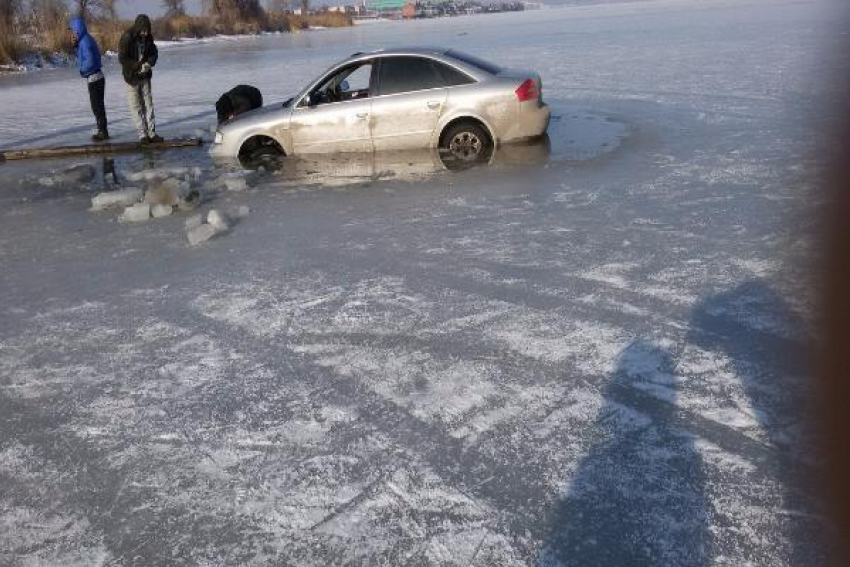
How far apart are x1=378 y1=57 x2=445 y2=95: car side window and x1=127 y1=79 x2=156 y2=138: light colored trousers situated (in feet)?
16.1

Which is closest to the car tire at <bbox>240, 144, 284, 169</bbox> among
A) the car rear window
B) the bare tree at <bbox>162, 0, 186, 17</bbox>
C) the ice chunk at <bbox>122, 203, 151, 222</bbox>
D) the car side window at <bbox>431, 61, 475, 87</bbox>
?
the car side window at <bbox>431, 61, 475, 87</bbox>

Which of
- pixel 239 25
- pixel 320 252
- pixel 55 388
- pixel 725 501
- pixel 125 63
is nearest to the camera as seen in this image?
pixel 725 501

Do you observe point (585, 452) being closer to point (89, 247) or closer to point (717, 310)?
point (717, 310)

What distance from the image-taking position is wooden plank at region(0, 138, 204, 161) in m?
11.6

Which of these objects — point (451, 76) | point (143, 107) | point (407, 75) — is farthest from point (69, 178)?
point (451, 76)

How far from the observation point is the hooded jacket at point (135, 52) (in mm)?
11664

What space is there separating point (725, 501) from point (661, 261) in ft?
9.00

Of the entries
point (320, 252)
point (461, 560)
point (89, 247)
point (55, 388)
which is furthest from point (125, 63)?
point (461, 560)

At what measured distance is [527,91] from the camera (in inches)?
369

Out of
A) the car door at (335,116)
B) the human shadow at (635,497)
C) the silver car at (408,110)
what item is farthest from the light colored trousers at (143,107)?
the human shadow at (635,497)

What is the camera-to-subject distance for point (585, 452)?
3.12 meters

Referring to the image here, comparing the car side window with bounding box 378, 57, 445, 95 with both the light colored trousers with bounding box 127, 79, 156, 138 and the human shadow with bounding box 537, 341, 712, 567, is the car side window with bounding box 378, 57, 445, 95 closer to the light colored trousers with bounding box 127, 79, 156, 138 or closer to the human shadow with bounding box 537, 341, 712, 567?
the light colored trousers with bounding box 127, 79, 156, 138

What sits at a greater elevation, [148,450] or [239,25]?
[239,25]

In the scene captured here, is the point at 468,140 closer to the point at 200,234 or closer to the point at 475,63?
the point at 475,63
